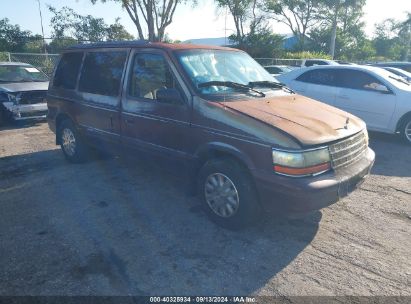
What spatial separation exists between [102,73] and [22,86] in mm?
5618

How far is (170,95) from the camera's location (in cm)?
389

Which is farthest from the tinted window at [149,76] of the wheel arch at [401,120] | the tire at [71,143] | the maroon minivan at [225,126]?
the wheel arch at [401,120]

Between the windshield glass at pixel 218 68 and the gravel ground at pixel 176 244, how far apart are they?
1.61m

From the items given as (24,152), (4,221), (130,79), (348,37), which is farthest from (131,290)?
(348,37)

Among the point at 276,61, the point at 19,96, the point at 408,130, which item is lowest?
the point at 408,130

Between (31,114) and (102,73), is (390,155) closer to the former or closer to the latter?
(102,73)

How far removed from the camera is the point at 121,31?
2939 cm

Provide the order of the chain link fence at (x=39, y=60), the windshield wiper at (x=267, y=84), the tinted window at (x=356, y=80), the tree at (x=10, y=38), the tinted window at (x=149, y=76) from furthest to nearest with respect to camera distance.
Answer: the tree at (x=10, y=38) → the chain link fence at (x=39, y=60) → the tinted window at (x=356, y=80) → the windshield wiper at (x=267, y=84) → the tinted window at (x=149, y=76)

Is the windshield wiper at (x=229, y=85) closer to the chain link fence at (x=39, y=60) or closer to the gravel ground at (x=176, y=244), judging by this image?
the gravel ground at (x=176, y=244)

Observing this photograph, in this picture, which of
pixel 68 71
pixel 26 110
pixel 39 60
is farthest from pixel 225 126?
pixel 39 60

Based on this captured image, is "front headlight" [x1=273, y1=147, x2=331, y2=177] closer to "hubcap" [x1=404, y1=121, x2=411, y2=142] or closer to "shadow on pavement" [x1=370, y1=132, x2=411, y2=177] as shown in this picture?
"shadow on pavement" [x1=370, y1=132, x2=411, y2=177]

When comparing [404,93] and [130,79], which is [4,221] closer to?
[130,79]

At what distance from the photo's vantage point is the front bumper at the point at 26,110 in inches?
352

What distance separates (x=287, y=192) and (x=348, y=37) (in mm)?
47255
